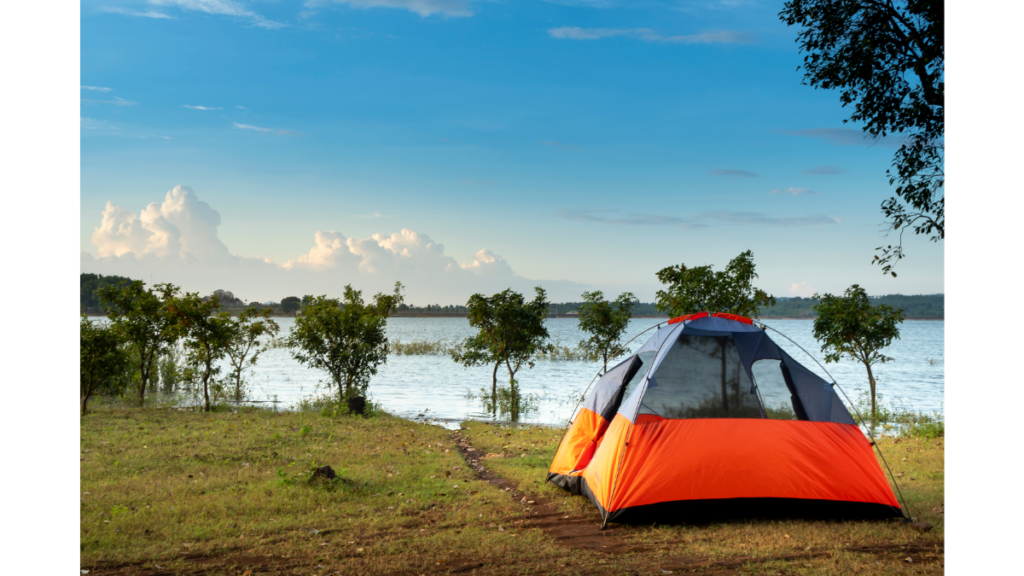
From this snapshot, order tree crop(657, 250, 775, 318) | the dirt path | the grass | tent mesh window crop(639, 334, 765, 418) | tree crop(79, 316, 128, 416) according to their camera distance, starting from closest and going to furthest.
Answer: the grass
the dirt path
tent mesh window crop(639, 334, 765, 418)
tree crop(79, 316, 128, 416)
tree crop(657, 250, 775, 318)

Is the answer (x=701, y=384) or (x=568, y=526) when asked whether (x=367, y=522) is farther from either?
(x=701, y=384)

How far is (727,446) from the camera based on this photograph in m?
6.83

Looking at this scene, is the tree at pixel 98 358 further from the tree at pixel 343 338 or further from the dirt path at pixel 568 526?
the dirt path at pixel 568 526

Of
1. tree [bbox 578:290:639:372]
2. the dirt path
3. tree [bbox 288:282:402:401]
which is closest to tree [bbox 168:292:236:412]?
tree [bbox 288:282:402:401]

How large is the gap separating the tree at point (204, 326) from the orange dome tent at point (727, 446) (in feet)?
45.4

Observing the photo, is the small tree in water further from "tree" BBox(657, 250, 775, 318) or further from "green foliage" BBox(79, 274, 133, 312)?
"green foliage" BBox(79, 274, 133, 312)

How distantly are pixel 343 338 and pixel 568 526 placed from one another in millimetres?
12861

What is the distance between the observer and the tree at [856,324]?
1720cm

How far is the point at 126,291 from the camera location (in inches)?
668

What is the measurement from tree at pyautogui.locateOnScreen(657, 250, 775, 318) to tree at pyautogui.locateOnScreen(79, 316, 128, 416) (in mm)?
15377

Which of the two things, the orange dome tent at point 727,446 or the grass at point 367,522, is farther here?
the orange dome tent at point 727,446

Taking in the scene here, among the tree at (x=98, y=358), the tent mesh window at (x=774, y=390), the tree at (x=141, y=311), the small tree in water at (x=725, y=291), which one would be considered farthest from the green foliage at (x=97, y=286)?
the tent mesh window at (x=774, y=390)

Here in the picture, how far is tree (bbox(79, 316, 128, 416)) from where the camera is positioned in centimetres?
1475

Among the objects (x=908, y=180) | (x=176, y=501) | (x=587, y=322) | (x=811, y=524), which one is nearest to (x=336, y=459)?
(x=176, y=501)
